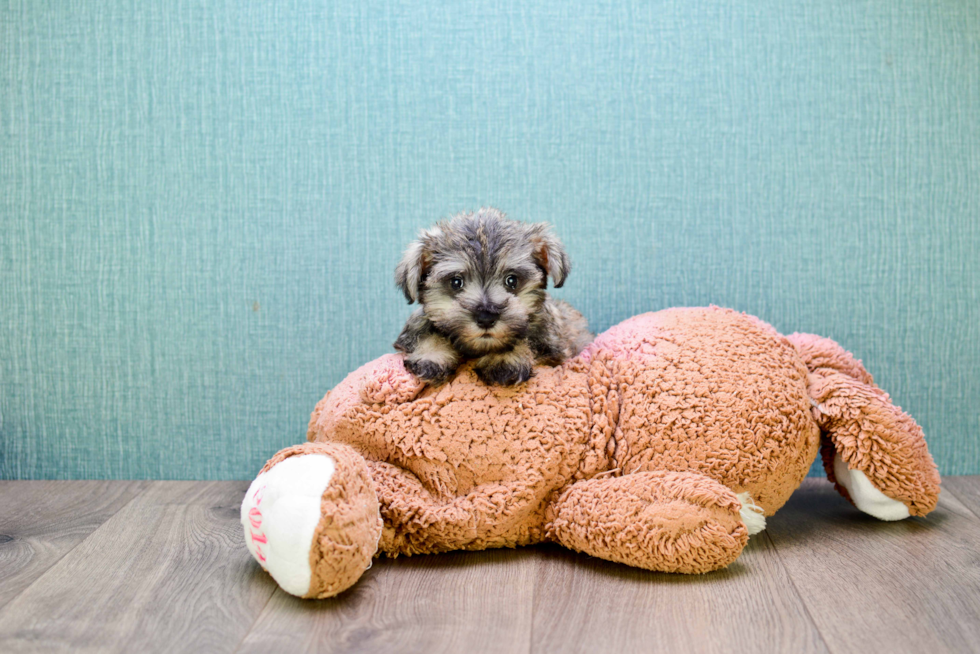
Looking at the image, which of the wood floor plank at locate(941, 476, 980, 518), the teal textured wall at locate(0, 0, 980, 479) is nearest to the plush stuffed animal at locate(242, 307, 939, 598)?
the wood floor plank at locate(941, 476, 980, 518)

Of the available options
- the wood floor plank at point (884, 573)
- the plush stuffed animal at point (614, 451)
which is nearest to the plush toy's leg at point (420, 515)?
the plush stuffed animal at point (614, 451)

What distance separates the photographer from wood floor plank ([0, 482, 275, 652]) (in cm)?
149

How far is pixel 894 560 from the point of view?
73.0 inches

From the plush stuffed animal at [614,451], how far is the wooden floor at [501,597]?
0.25ft

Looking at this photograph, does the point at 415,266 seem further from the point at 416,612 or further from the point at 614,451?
the point at 416,612

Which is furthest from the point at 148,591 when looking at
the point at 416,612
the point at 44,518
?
the point at 44,518

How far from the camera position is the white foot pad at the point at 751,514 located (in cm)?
188

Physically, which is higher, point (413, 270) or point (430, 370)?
point (413, 270)

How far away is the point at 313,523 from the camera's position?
1.55 meters

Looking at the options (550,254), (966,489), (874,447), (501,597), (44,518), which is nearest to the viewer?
(501,597)

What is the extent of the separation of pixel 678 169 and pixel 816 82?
0.52 metres

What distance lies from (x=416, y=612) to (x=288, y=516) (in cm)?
34

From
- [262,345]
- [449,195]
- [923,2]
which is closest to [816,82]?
[923,2]

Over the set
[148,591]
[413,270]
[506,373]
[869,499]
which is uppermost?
[413,270]
